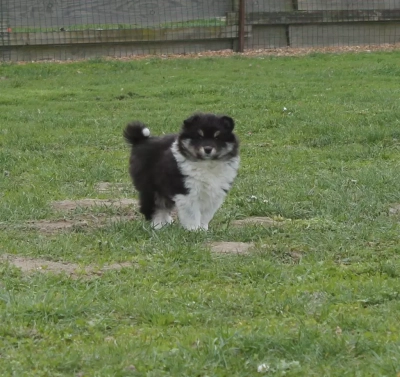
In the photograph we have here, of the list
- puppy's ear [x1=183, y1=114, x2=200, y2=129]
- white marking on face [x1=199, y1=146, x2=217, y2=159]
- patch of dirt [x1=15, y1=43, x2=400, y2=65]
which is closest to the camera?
white marking on face [x1=199, y1=146, x2=217, y2=159]

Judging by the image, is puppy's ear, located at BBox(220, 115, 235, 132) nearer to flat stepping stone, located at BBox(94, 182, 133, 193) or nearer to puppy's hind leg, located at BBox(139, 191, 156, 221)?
puppy's hind leg, located at BBox(139, 191, 156, 221)

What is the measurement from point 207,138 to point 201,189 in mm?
433

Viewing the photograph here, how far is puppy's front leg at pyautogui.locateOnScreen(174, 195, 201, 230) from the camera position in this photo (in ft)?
24.9

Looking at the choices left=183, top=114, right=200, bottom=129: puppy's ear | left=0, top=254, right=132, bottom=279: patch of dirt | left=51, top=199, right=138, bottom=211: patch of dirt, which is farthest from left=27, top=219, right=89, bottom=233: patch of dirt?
left=183, top=114, right=200, bottom=129: puppy's ear

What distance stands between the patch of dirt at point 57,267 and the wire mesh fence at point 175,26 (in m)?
14.3

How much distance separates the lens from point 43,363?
4473 millimetres

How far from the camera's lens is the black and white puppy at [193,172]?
7.62m

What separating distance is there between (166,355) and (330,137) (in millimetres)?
8064

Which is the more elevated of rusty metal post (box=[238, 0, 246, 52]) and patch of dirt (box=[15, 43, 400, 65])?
rusty metal post (box=[238, 0, 246, 52])

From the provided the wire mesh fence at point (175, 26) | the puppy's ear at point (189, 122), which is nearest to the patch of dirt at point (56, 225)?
the puppy's ear at point (189, 122)

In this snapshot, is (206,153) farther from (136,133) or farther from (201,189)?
(136,133)

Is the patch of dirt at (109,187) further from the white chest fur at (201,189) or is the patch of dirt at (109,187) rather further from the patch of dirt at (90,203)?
the white chest fur at (201,189)

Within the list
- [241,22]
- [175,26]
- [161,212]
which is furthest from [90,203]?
[175,26]

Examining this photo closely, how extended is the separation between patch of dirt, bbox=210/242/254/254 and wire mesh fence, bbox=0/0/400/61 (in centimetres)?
1401
